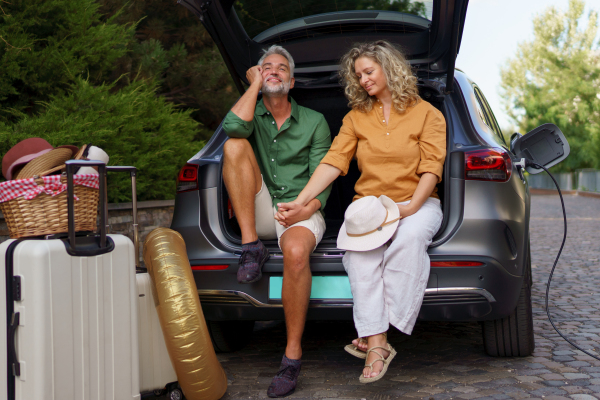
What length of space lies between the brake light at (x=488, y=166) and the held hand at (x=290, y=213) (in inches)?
32.6

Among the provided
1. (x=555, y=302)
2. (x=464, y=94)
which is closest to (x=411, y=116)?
(x=464, y=94)

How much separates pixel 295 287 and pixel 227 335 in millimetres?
945

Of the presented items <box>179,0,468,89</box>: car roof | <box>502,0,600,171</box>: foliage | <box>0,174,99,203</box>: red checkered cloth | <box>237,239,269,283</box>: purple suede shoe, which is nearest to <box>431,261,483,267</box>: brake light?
<box>237,239,269,283</box>: purple suede shoe

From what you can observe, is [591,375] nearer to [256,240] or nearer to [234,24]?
[256,240]

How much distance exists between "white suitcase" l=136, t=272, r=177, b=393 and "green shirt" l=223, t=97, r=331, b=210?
0.99 m

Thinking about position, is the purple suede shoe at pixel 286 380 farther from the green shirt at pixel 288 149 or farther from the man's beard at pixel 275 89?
the man's beard at pixel 275 89

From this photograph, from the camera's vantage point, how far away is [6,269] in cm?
244

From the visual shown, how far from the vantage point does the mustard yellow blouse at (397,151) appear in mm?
3285

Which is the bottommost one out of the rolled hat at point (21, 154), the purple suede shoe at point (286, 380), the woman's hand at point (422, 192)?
the purple suede shoe at point (286, 380)

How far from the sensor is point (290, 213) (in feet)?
10.6

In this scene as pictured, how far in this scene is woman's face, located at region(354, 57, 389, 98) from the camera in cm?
346

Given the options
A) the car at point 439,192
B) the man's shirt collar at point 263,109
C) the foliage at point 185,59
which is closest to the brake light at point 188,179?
the car at point 439,192

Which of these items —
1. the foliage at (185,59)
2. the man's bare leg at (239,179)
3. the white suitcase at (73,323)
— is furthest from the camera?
the foliage at (185,59)

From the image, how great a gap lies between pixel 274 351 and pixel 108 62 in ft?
14.0
